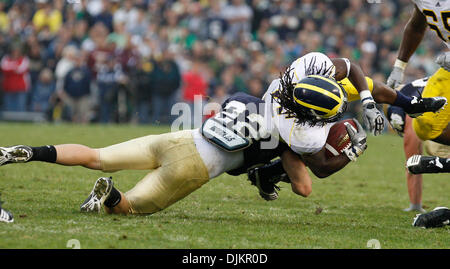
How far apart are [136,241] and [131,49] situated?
36.2 ft

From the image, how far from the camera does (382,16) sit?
16.8 meters

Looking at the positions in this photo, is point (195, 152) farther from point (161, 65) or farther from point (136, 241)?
point (161, 65)

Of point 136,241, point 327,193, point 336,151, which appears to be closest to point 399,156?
point 327,193

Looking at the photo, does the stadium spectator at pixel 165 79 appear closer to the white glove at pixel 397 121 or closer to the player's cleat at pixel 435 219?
the white glove at pixel 397 121

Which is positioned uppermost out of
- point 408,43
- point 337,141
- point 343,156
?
point 408,43

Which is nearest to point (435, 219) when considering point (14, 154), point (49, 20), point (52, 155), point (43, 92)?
point (52, 155)

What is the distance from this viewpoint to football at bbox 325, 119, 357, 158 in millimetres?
5082

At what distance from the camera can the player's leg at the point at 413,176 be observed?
6211mm

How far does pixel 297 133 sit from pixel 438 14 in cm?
163

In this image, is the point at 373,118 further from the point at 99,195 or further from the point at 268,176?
the point at 99,195

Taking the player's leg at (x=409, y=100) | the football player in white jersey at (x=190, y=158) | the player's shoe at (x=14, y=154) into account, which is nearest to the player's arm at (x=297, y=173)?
the football player in white jersey at (x=190, y=158)

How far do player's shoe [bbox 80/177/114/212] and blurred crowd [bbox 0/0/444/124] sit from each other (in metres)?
9.03

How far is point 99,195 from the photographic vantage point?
4.98 m

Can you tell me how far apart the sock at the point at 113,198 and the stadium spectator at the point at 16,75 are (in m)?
10.8
